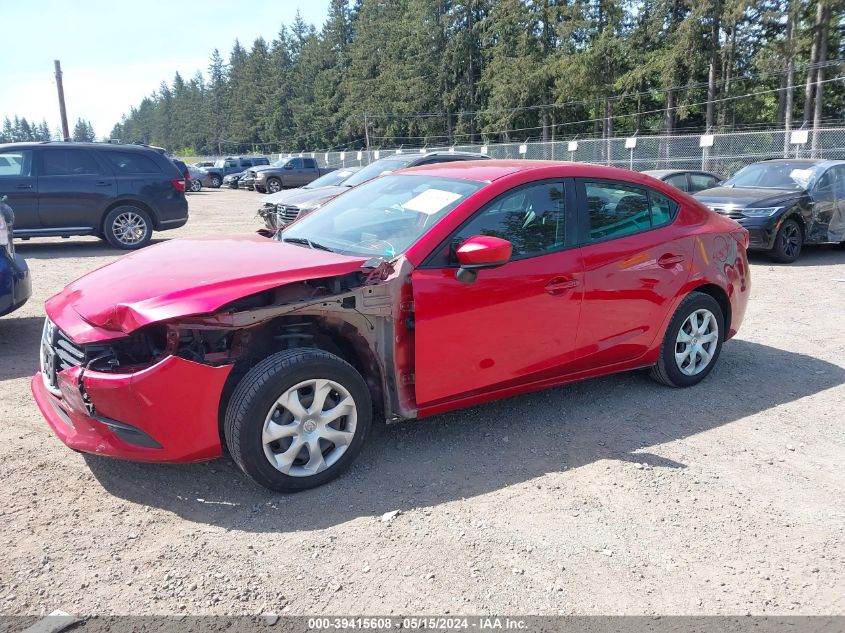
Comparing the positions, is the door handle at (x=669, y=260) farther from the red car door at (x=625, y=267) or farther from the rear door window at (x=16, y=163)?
the rear door window at (x=16, y=163)

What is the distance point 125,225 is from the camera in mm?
12344

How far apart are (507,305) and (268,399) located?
4.87 ft

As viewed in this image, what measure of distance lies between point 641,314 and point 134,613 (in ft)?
11.5

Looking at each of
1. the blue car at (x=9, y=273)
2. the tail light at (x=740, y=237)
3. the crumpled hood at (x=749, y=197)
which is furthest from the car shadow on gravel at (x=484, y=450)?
the crumpled hood at (x=749, y=197)

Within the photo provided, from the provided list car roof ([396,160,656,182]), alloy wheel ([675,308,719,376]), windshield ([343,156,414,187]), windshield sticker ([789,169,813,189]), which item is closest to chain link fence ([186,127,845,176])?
windshield sticker ([789,169,813,189])

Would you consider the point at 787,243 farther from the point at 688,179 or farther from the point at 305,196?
the point at 305,196

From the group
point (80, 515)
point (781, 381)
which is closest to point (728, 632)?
point (80, 515)

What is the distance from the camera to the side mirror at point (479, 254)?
12.3 ft

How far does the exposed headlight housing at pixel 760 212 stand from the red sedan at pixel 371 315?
655 cm

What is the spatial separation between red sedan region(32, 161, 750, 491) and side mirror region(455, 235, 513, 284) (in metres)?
0.01

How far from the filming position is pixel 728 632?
2637mm

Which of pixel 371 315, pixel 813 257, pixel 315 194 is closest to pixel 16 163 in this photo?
pixel 315 194

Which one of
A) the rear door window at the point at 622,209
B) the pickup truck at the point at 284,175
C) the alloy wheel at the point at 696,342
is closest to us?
the rear door window at the point at 622,209

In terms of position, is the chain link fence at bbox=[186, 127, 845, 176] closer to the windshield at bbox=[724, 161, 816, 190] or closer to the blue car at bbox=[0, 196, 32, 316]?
the windshield at bbox=[724, 161, 816, 190]
